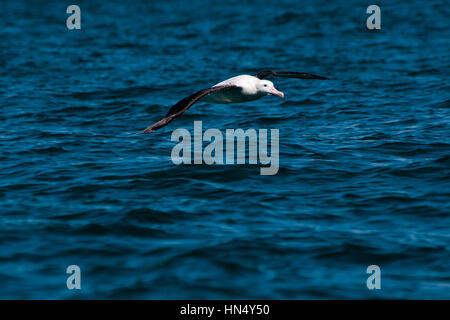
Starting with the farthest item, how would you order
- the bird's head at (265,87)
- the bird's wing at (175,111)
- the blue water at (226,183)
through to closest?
the bird's head at (265,87), the bird's wing at (175,111), the blue water at (226,183)

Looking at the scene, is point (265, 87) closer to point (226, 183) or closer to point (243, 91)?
point (243, 91)

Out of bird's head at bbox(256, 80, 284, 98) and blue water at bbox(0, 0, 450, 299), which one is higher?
bird's head at bbox(256, 80, 284, 98)

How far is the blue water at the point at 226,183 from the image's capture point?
10.0m

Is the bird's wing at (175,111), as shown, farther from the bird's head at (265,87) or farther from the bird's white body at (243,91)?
the bird's head at (265,87)

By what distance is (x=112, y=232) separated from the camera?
1149cm

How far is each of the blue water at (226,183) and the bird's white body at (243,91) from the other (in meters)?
1.39

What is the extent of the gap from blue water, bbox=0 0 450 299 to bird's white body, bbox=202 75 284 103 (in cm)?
139

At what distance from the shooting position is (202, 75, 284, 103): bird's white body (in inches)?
563

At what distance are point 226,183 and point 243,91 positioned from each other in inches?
75.7

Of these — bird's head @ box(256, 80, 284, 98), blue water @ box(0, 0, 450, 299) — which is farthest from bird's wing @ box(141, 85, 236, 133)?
bird's head @ box(256, 80, 284, 98)

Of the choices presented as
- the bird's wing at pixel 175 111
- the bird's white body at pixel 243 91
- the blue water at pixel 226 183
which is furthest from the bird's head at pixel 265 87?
the bird's wing at pixel 175 111

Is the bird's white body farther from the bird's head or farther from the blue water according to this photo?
the blue water

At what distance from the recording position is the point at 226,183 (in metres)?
13.8
